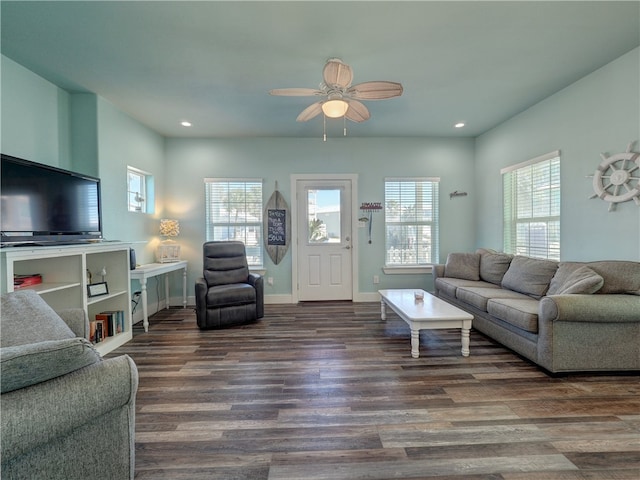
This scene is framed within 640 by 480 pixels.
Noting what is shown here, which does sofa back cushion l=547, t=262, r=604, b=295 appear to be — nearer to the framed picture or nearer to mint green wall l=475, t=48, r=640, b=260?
mint green wall l=475, t=48, r=640, b=260

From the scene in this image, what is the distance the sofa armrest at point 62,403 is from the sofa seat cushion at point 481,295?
3.16 metres

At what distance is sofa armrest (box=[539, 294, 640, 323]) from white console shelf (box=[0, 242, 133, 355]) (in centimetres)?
398

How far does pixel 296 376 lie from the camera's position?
235 cm

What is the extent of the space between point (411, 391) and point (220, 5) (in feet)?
9.93

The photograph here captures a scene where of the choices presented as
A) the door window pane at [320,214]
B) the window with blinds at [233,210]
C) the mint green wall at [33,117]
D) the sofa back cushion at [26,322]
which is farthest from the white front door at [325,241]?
the sofa back cushion at [26,322]

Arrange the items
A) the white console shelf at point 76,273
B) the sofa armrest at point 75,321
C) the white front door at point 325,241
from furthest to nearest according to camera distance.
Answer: the white front door at point 325,241
the white console shelf at point 76,273
the sofa armrest at point 75,321

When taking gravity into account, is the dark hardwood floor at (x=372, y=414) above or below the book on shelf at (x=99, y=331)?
below

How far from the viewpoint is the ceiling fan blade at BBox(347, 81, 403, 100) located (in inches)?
91.3

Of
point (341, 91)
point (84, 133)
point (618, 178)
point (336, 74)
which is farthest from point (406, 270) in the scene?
point (84, 133)

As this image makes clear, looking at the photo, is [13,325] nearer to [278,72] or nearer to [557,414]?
[278,72]

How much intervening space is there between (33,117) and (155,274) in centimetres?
198

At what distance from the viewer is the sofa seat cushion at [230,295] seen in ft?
11.5

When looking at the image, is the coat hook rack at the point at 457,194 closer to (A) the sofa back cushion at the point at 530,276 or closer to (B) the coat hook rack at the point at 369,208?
(B) the coat hook rack at the point at 369,208

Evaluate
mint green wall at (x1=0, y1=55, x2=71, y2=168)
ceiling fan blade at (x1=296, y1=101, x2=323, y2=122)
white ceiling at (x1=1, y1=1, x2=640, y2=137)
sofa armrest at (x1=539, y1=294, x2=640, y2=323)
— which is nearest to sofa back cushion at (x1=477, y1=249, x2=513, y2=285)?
sofa armrest at (x1=539, y1=294, x2=640, y2=323)
